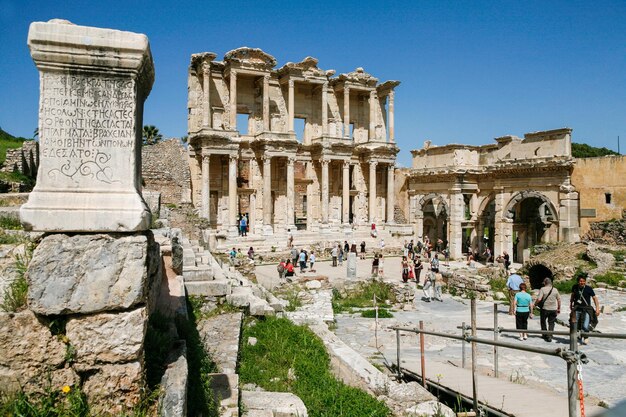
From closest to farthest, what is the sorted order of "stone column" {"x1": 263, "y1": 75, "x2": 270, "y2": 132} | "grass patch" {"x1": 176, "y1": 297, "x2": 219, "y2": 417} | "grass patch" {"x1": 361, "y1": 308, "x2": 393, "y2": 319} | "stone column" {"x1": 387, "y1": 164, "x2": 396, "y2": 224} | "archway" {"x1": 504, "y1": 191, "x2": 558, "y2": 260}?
"grass patch" {"x1": 176, "y1": 297, "x2": 219, "y2": 417} < "grass patch" {"x1": 361, "y1": 308, "x2": 393, "y2": 319} < "archway" {"x1": 504, "y1": 191, "x2": 558, "y2": 260} < "stone column" {"x1": 263, "y1": 75, "x2": 270, "y2": 132} < "stone column" {"x1": 387, "y1": 164, "x2": 396, "y2": 224}

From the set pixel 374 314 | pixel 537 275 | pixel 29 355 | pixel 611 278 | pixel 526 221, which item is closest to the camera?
pixel 29 355

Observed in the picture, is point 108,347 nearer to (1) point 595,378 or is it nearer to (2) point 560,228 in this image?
(1) point 595,378

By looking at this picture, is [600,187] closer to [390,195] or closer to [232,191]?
[390,195]

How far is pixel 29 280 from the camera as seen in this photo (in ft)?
10.6

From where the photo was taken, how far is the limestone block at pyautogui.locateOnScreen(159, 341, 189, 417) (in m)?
3.18

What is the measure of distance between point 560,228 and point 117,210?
2689 centimetres

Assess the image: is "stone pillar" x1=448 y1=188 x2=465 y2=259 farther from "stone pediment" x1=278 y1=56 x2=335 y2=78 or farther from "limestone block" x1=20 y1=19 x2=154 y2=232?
"limestone block" x1=20 y1=19 x2=154 y2=232

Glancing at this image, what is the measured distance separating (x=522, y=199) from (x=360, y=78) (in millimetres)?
14508

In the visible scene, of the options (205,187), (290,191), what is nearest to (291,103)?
(290,191)

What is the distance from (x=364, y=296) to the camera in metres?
16.7

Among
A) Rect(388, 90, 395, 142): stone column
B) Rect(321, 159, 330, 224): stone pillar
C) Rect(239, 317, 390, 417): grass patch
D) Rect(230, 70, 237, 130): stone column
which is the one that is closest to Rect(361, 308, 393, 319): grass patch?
Rect(239, 317, 390, 417): grass patch

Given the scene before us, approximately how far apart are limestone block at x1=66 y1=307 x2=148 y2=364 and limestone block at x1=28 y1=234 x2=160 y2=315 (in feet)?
0.26

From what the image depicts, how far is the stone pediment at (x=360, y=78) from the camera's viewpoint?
34237 mm

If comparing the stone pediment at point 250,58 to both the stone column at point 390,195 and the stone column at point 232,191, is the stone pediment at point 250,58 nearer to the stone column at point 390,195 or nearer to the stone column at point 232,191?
the stone column at point 232,191
